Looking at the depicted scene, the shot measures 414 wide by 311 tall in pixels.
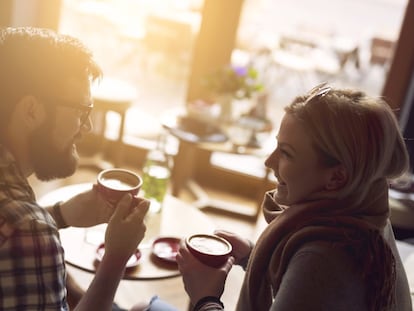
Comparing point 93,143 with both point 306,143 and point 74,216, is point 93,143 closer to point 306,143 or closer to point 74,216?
point 74,216

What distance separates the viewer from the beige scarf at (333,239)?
41.8 inches

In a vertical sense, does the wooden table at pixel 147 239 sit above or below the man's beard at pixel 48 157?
below

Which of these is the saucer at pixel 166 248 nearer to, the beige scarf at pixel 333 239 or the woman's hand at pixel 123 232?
the woman's hand at pixel 123 232

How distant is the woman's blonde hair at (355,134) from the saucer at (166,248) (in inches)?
31.5

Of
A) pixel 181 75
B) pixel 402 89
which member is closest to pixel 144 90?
pixel 181 75

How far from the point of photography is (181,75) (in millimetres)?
3914

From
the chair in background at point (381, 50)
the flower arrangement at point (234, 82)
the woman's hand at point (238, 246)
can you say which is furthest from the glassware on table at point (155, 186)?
the chair in background at point (381, 50)

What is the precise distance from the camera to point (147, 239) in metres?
1.88

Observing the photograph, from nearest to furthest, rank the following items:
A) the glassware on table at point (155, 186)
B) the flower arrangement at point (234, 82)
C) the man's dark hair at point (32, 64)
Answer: the man's dark hair at point (32, 64) < the glassware on table at point (155, 186) < the flower arrangement at point (234, 82)

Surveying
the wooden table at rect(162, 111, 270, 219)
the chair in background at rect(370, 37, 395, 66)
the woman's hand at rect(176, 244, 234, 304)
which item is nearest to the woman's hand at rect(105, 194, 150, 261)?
the woman's hand at rect(176, 244, 234, 304)

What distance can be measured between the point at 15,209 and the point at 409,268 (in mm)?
1531

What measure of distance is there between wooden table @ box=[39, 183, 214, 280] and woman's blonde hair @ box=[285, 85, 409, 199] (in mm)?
783

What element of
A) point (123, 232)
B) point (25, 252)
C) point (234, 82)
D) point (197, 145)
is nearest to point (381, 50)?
point (234, 82)

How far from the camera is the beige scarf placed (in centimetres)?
106
